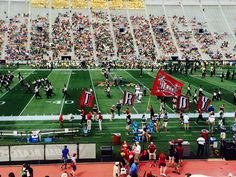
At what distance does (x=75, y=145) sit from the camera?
18.9 m

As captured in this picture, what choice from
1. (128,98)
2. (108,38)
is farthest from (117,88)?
(108,38)

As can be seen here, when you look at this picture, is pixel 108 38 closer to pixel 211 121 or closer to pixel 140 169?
pixel 211 121

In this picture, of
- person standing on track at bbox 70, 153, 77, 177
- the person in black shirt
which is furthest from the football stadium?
person standing on track at bbox 70, 153, 77, 177

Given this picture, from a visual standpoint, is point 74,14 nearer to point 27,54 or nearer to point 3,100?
point 27,54

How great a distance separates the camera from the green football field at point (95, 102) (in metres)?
23.6

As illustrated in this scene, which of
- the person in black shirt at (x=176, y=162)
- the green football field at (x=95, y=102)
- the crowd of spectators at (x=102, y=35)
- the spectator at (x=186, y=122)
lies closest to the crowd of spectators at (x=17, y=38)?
the crowd of spectators at (x=102, y=35)

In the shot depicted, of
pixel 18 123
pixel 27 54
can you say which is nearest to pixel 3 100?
pixel 18 123

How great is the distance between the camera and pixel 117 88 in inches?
1593

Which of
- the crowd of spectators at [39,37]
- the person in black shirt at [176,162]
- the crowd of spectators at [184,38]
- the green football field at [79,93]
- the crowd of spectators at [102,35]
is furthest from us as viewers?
the crowd of spectators at [184,38]

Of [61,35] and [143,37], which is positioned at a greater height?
[61,35]

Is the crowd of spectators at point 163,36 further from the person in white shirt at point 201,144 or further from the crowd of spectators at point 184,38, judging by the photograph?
the person in white shirt at point 201,144

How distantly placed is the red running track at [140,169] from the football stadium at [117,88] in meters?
0.05

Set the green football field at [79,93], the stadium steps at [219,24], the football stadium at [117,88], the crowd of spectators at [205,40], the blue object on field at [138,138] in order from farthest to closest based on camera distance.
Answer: the stadium steps at [219,24], the crowd of spectators at [205,40], the green football field at [79,93], the blue object on field at [138,138], the football stadium at [117,88]

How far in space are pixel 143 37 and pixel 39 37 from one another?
19614 millimetres
